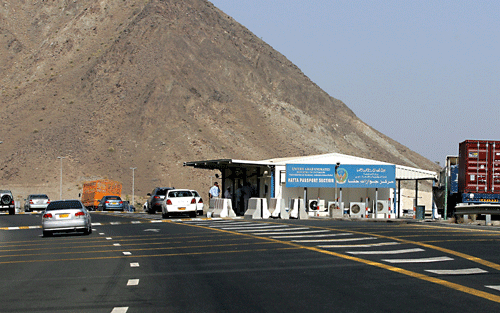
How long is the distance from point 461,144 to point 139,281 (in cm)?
2468

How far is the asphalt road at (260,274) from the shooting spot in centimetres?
930

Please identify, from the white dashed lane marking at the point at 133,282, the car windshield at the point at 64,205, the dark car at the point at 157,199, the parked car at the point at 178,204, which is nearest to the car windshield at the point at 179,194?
the parked car at the point at 178,204

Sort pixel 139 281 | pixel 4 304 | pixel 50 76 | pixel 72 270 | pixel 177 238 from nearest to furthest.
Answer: pixel 4 304, pixel 139 281, pixel 72 270, pixel 177 238, pixel 50 76

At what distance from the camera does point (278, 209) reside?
119ft

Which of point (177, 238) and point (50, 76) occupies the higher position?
point (50, 76)

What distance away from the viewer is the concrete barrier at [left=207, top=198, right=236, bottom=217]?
3781 centimetres

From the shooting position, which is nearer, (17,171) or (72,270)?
(72,270)

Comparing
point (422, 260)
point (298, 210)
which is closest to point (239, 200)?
point (298, 210)

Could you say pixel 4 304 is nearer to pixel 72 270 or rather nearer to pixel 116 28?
pixel 72 270

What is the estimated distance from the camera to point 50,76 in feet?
363

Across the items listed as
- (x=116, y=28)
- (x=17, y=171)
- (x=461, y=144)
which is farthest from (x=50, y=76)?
(x=461, y=144)

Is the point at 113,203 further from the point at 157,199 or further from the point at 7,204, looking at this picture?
the point at 157,199

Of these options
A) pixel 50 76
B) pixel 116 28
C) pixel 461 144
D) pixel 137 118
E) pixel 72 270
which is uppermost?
pixel 116 28

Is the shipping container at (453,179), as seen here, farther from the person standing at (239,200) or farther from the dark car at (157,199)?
the dark car at (157,199)
